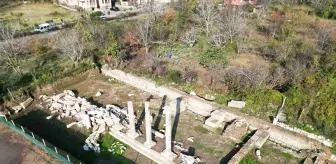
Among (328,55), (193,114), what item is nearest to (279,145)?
(193,114)

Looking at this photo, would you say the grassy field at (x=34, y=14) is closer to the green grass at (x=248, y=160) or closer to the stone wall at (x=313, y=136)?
the green grass at (x=248, y=160)

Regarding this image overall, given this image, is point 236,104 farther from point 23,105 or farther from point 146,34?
point 23,105

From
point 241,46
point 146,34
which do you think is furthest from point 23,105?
point 241,46

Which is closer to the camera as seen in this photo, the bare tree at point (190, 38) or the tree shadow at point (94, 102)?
the tree shadow at point (94, 102)

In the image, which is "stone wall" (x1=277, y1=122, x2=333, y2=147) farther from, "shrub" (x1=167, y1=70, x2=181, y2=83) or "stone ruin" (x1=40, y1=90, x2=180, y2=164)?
"shrub" (x1=167, y1=70, x2=181, y2=83)

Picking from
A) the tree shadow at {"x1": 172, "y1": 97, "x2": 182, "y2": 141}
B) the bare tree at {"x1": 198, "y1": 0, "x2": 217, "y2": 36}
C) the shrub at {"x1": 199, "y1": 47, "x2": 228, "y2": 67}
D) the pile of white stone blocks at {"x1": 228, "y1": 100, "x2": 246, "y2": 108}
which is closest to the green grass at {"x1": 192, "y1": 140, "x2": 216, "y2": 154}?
the tree shadow at {"x1": 172, "y1": 97, "x2": 182, "y2": 141}

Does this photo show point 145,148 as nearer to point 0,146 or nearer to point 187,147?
point 187,147

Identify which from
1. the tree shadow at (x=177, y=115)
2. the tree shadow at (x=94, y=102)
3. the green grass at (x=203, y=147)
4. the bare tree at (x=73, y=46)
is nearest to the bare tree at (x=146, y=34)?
the bare tree at (x=73, y=46)
